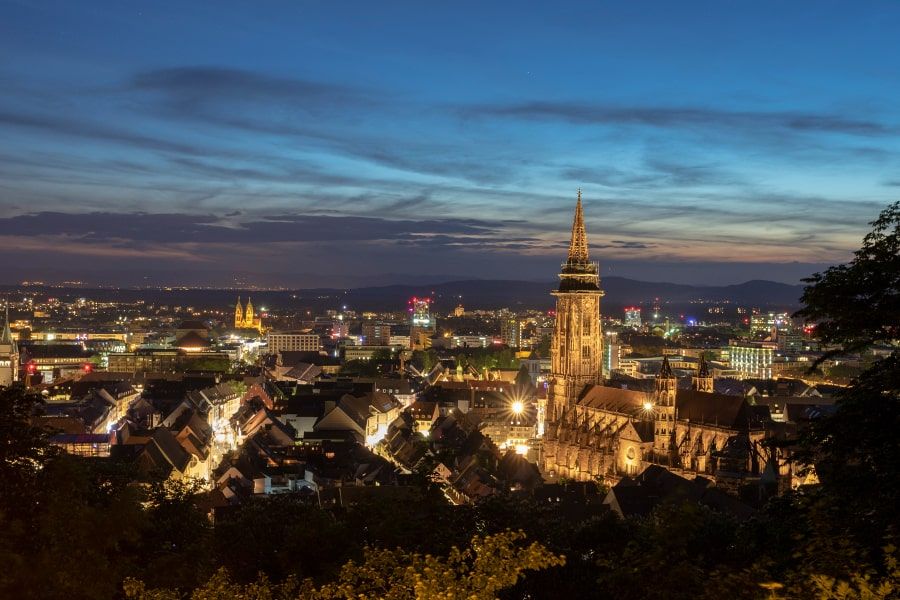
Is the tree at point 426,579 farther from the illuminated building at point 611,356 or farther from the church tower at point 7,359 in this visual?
the illuminated building at point 611,356

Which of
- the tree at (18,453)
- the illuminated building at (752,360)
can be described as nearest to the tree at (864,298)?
the tree at (18,453)

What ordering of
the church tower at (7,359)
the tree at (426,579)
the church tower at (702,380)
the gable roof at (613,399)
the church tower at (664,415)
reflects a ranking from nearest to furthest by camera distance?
the tree at (426,579)
the church tower at (664,415)
the church tower at (702,380)
the gable roof at (613,399)
the church tower at (7,359)

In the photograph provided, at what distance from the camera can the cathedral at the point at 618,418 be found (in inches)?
2474

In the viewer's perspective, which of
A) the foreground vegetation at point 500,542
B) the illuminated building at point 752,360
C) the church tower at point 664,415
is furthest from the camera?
the illuminated building at point 752,360

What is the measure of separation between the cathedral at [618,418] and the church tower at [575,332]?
92 millimetres

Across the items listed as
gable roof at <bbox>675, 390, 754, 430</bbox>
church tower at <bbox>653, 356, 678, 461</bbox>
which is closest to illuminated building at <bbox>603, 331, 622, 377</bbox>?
gable roof at <bbox>675, 390, 754, 430</bbox>

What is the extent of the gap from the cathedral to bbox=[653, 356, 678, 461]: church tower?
0.07m

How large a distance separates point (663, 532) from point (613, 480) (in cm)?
4733

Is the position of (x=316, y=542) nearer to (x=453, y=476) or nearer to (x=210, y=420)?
(x=453, y=476)

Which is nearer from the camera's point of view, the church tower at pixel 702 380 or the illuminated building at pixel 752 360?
the church tower at pixel 702 380

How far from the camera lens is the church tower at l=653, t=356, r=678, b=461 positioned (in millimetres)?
66312

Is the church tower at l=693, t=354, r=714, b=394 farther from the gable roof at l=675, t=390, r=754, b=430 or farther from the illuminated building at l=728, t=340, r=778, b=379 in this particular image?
the illuminated building at l=728, t=340, r=778, b=379

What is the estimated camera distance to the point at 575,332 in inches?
3290

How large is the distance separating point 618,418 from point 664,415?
22.2 feet
